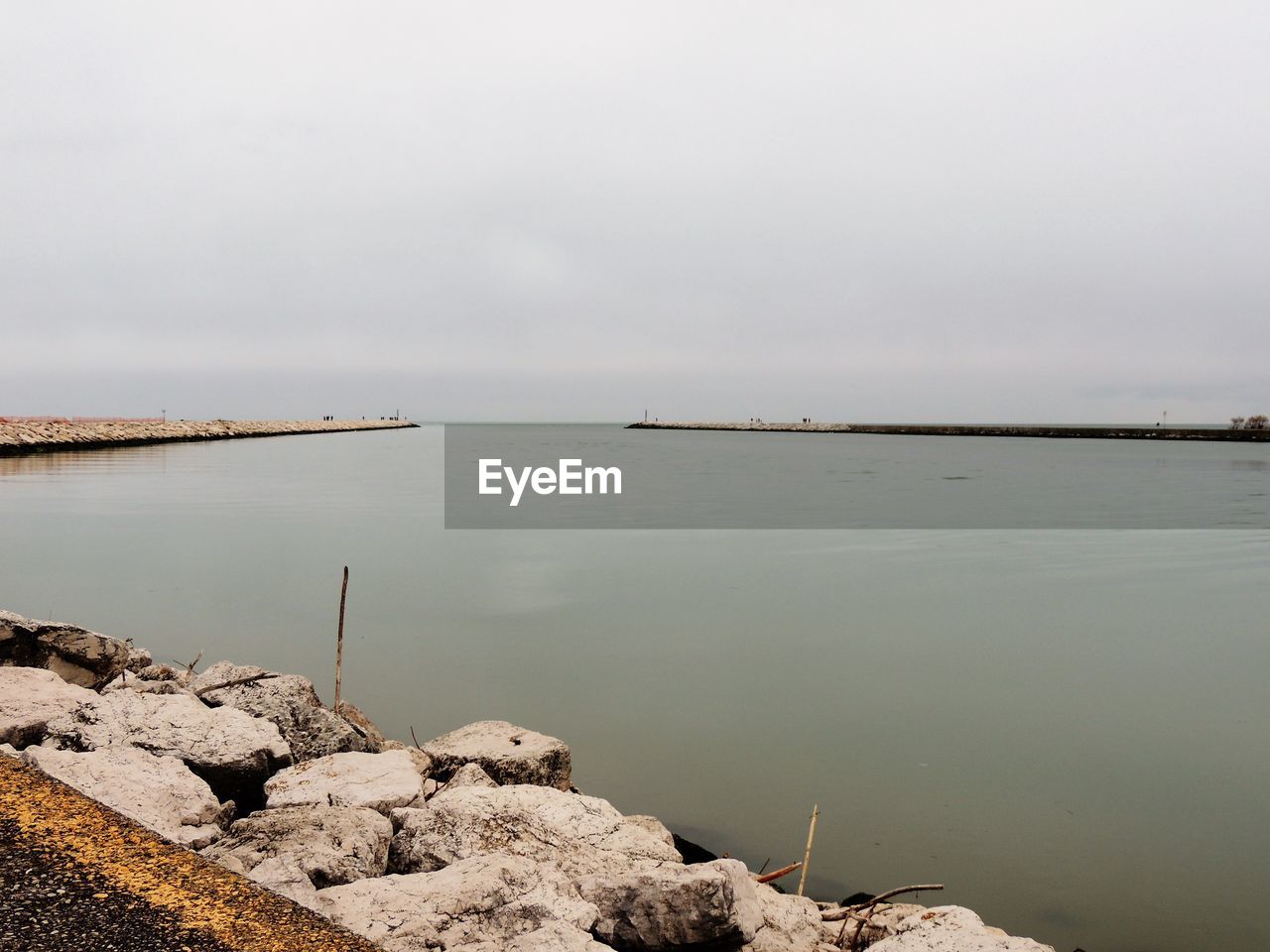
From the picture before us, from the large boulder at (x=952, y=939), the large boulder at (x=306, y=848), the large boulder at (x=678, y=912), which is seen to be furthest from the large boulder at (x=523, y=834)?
the large boulder at (x=952, y=939)

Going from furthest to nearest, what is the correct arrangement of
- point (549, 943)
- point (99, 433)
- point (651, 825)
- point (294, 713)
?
point (99, 433) < point (294, 713) < point (651, 825) < point (549, 943)

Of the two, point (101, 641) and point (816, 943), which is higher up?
point (101, 641)

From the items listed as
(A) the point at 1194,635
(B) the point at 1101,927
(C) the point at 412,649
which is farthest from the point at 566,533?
(B) the point at 1101,927

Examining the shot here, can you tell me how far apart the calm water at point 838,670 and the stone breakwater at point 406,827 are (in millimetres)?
1146

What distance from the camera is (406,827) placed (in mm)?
4277

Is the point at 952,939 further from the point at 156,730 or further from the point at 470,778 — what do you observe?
the point at 156,730

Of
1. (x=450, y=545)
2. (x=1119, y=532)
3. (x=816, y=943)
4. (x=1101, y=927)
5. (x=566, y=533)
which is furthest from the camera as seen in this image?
(x=1119, y=532)

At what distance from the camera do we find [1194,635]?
34.8ft

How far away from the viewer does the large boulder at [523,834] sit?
13.4 ft

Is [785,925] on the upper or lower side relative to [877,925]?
upper

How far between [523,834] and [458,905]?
0.79 metres

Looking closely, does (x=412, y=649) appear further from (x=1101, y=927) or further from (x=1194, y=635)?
(x=1194, y=635)

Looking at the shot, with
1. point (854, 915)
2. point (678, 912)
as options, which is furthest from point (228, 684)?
point (854, 915)

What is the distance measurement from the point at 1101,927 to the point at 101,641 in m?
7.26
